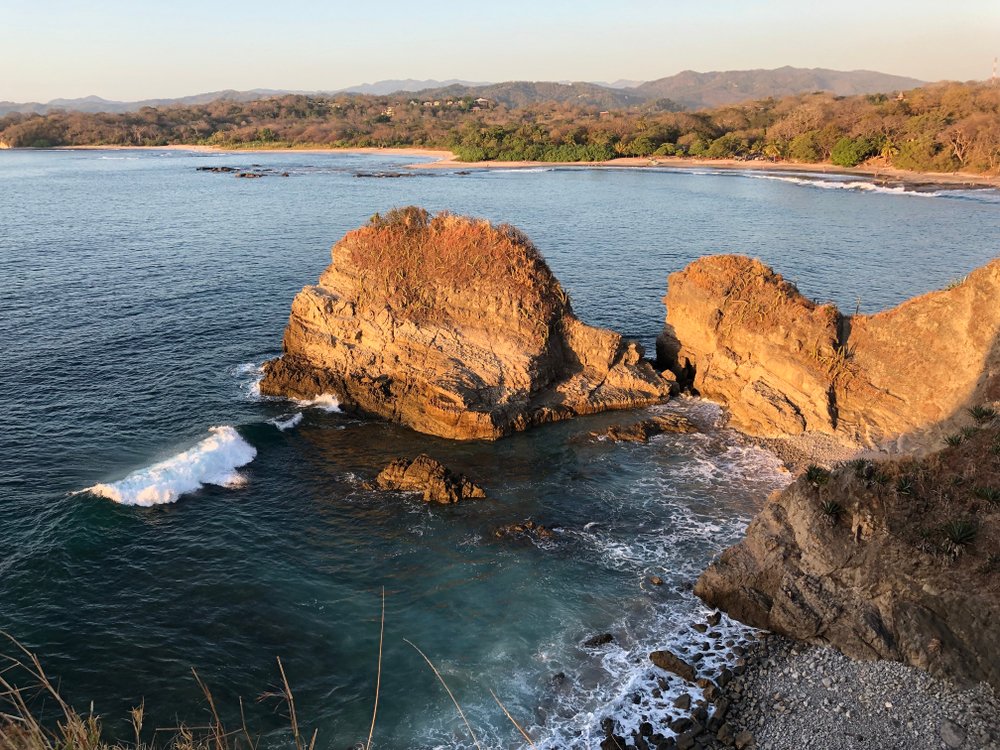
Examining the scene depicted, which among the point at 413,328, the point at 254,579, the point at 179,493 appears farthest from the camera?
the point at 413,328

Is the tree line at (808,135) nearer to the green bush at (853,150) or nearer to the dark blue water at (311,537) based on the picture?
the green bush at (853,150)

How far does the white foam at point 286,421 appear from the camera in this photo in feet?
107

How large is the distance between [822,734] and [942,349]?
20.9 meters

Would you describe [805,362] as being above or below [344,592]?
above

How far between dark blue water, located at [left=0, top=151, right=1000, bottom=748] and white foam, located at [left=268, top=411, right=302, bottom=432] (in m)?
0.57

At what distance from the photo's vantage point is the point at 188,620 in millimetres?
20938

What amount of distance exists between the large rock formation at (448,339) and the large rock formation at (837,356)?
154 inches

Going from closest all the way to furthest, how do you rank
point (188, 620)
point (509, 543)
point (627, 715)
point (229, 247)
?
point (627, 715)
point (188, 620)
point (509, 543)
point (229, 247)

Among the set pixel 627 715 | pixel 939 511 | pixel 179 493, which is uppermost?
pixel 939 511

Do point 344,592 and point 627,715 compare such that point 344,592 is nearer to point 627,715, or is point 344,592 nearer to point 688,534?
point 627,715

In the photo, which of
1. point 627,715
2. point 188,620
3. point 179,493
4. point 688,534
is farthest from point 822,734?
point 179,493

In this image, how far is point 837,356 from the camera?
32.1 meters

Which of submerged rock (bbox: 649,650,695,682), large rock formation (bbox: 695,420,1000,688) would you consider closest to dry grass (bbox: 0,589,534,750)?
submerged rock (bbox: 649,650,695,682)

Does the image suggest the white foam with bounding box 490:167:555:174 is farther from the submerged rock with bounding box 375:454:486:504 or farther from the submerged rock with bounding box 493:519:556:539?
the submerged rock with bounding box 493:519:556:539
